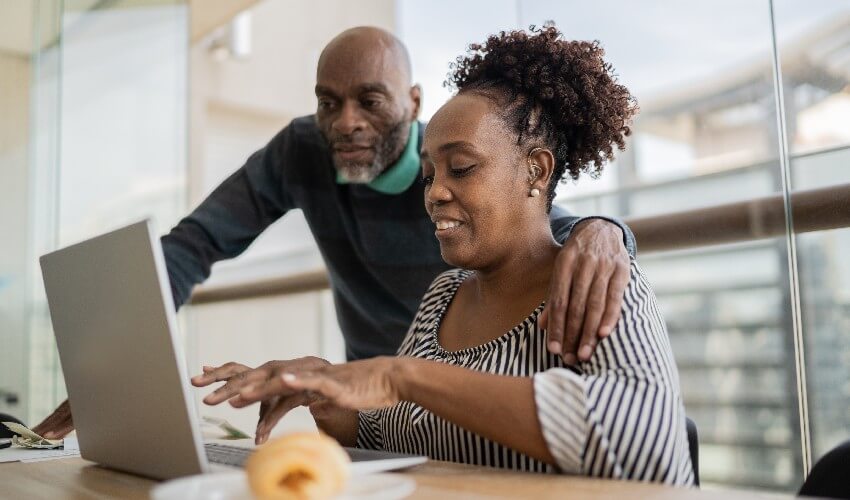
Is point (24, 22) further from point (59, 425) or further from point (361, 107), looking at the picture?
point (59, 425)

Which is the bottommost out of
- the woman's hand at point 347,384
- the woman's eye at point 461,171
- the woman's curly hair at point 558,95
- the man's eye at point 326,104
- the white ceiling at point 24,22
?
the woman's hand at point 347,384

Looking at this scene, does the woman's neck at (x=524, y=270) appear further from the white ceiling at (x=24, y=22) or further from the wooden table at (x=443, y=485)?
the white ceiling at (x=24, y=22)

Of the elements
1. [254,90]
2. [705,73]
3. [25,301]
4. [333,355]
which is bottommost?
[333,355]

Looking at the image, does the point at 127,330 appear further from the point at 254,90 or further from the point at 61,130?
the point at 254,90

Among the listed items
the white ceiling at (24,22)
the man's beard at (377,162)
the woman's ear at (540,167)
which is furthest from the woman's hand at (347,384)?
the white ceiling at (24,22)

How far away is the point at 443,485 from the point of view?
90 centimetres

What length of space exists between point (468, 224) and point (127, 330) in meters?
0.53

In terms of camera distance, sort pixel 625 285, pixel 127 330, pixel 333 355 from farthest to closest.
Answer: pixel 333 355, pixel 625 285, pixel 127 330

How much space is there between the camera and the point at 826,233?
1.56 meters

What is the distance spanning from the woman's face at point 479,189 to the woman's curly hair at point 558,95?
4 cm

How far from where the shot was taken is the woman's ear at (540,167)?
132 centimetres

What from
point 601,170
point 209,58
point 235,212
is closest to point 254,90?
point 209,58

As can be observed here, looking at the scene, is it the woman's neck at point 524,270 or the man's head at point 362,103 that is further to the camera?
the man's head at point 362,103

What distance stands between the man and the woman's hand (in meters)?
0.96
